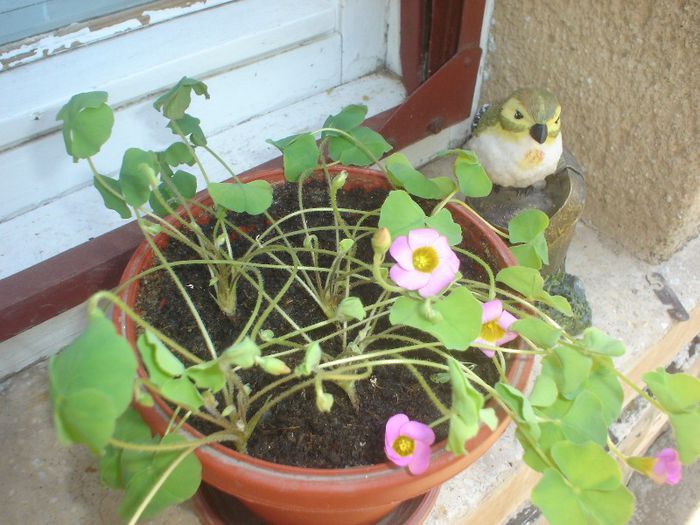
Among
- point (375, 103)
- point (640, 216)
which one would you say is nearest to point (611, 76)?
point (640, 216)

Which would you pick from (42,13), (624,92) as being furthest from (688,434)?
(42,13)

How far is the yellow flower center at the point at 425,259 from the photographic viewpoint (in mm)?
515

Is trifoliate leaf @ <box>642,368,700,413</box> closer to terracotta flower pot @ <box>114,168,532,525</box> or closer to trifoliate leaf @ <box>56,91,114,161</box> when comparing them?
terracotta flower pot @ <box>114,168,532,525</box>

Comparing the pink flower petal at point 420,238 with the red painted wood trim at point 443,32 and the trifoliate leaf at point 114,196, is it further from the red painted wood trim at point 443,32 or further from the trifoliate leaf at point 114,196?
the red painted wood trim at point 443,32

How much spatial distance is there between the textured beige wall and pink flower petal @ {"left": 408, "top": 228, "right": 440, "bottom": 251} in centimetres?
53

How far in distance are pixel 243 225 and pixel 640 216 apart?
64 centimetres

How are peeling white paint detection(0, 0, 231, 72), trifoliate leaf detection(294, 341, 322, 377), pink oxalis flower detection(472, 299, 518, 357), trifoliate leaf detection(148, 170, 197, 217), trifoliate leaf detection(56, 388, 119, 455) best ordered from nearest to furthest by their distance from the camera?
trifoliate leaf detection(56, 388, 119, 455) → trifoliate leaf detection(294, 341, 322, 377) → pink oxalis flower detection(472, 299, 518, 357) → trifoliate leaf detection(148, 170, 197, 217) → peeling white paint detection(0, 0, 231, 72)

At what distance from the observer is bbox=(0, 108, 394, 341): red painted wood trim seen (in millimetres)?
738

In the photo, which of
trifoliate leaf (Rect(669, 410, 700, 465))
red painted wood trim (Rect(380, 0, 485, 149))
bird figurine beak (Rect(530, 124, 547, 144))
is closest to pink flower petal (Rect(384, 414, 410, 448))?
trifoliate leaf (Rect(669, 410, 700, 465))

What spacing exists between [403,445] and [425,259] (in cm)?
15

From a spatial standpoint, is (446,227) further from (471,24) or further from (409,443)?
(471,24)

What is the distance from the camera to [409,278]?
0.50 meters

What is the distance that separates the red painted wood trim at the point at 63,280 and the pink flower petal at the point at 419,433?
1.43 feet

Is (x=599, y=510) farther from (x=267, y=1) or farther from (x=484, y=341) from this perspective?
(x=267, y=1)
